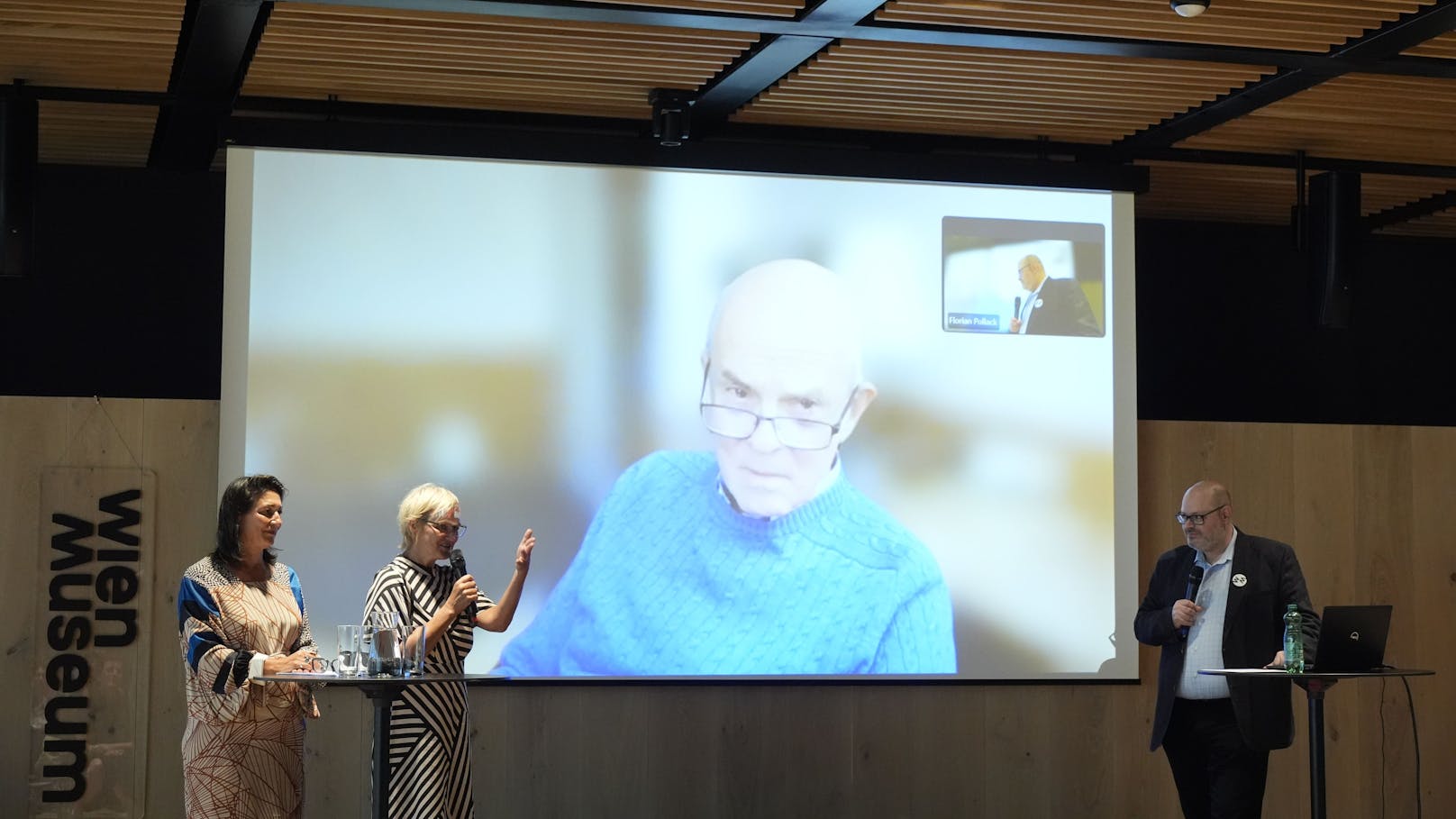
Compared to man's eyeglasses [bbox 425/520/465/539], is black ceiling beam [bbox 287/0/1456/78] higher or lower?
higher

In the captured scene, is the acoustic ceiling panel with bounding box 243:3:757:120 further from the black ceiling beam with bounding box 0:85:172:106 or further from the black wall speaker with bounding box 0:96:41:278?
the black wall speaker with bounding box 0:96:41:278

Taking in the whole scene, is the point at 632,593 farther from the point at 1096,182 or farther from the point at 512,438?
the point at 1096,182

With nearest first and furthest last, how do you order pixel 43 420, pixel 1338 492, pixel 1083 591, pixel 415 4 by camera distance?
pixel 415 4
pixel 43 420
pixel 1083 591
pixel 1338 492

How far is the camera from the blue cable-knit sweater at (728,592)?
20.7 feet

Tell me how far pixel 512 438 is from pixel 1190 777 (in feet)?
9.45

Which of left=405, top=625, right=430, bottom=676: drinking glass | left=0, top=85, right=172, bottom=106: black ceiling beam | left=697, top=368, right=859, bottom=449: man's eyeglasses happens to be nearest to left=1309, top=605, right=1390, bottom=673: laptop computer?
left=697, top=368, right=859, bottom=449: man's eyeglasses

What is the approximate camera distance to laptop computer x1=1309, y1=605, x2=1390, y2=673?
4.81 m

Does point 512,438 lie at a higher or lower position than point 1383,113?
lower

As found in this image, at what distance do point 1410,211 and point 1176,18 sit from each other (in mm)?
3345

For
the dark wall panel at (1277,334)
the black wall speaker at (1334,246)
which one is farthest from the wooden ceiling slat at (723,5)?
the dark wall panel at (1277,334)

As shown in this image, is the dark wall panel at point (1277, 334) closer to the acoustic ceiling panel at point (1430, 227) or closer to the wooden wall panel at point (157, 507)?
the acoustic ceiling panel at point (1430, 227)

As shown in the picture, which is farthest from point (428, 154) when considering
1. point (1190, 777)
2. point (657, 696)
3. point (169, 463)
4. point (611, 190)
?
point (1190, 777)

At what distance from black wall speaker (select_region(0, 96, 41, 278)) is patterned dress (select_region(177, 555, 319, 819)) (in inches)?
90.7

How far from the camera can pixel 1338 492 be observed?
23.7ft
